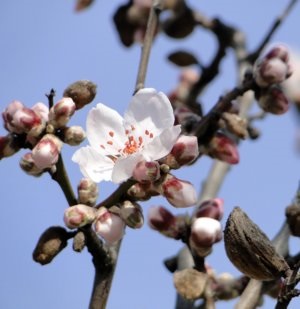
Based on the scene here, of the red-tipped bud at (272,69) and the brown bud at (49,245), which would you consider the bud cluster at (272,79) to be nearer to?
the red-tipped bud at (272,69)

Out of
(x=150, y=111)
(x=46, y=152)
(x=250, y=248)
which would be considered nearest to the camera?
(x=250, y=248)

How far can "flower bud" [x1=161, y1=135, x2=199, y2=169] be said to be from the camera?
5.87 feet

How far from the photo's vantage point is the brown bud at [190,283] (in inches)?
78.4

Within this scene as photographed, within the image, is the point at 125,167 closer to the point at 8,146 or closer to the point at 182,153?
the point at 182,153

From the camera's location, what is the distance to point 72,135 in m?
1.81

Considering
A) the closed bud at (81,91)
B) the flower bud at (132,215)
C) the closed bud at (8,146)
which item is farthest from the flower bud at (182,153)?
the closed bud at (8,146)

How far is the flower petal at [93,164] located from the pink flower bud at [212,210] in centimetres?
32

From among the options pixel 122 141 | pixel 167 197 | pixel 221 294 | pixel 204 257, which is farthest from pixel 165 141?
pixel 221 294

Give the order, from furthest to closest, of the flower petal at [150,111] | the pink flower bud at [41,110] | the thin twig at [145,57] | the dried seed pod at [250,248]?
the thin twig at [145,57] < the flower petal at [150,111] < the pink flower bud at [41,110] < the dried seed pod at [250,248]

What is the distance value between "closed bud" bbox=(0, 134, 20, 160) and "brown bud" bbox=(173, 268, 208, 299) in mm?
542

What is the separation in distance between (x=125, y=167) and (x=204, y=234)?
353mm

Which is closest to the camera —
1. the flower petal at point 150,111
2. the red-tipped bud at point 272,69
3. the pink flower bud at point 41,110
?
the pink flower bud at point 41,110

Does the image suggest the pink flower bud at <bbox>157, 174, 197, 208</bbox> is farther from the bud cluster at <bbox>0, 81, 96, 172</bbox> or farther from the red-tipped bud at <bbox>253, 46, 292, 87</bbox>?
the red-tipped bud at <bbox>253, 46, 292, 87</bbox>

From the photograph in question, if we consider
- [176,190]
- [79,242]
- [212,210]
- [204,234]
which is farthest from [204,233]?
[79,242]
